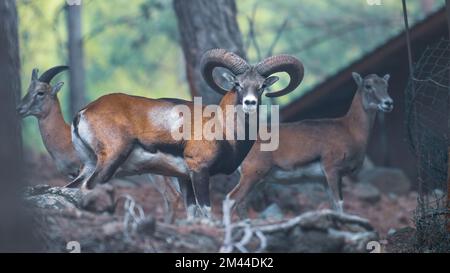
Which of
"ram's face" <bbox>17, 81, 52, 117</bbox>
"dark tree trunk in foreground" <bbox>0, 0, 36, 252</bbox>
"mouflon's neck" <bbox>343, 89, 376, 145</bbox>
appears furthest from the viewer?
"mouflon's neck" <bbox>343, 89, 376, 145</bbox>

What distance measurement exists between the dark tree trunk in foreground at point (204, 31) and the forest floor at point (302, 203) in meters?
1.99

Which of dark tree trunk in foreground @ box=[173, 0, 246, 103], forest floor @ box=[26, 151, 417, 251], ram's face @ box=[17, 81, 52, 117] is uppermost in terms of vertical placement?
dark tree trunk in foreground @ box=[173, 0, 246, 103]

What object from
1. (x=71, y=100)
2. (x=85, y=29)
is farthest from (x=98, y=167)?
(x=85, y=29)

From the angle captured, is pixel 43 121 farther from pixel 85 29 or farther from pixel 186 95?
pixel 85 29

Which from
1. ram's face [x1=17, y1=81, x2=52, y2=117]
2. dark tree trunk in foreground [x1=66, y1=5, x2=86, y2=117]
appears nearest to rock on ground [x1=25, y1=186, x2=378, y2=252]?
ram's face [x1=17, y1=81, x2=52, y2=117]

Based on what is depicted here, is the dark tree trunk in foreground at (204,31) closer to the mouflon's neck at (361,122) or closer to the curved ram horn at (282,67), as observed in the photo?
the mouflon's neck at (361,122)

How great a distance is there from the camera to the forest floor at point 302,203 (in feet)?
49.6

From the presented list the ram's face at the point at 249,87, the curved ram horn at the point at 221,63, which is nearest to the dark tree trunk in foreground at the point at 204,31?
the curved ram horn at the point at 221,63

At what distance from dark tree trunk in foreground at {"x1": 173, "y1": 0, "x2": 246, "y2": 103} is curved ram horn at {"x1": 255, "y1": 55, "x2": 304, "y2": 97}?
2.95 meters

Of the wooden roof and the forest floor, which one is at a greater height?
the wooden roof

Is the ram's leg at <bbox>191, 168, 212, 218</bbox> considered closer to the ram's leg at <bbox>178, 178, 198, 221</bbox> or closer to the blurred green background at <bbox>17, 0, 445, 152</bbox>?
A: the ram's leg at <bbox>178, 178, 198, 221</bbox>

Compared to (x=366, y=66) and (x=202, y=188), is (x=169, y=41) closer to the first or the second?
(x=366, y=66)

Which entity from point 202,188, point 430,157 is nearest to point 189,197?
point 202,188

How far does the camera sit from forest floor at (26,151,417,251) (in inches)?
595
